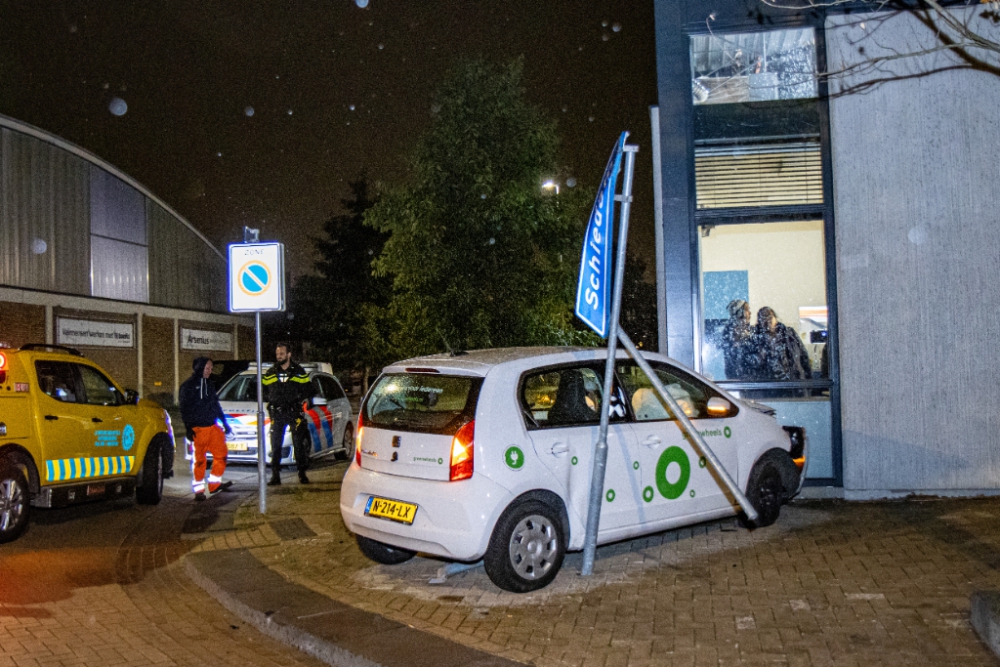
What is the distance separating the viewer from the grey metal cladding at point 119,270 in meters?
29.9

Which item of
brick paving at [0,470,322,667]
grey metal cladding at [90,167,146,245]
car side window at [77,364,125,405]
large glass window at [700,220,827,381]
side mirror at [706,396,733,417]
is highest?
grey metal cladding at [90,167,146,245]

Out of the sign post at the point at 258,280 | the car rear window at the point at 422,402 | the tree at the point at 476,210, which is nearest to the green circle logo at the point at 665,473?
the car rear window at the point at 422,402

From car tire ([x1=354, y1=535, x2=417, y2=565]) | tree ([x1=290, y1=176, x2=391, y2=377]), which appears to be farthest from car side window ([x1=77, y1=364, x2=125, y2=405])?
tree ([x1=290, y1=176, x2=391, y2=377])

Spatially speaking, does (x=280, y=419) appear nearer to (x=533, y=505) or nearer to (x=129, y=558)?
(x=129, y=558)

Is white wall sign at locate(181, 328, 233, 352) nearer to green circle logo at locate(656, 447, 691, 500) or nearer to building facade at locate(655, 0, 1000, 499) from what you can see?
building facade at locate(655, 0, 1000, 499)

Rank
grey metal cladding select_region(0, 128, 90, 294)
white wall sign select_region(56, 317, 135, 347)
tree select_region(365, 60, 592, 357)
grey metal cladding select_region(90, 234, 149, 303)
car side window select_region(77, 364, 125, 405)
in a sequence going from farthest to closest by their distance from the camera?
grey metal cladding select_region(90, 234, 149, 303), white wall sign select_region(56, 317, 135, 347), grey metal cladding select_region(0, 128, 90, 294), tree select_region(365, 60, 592, 357), car side window select_region(77, 364, 125, 405)

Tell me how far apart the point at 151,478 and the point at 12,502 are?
8.15 feet

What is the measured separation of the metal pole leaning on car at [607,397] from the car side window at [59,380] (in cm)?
623

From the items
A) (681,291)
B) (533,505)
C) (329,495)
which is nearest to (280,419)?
(329,495)

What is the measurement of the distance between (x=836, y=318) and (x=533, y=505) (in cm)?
493

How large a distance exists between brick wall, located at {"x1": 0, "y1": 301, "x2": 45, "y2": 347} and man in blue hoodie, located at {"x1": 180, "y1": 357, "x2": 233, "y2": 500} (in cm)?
1637

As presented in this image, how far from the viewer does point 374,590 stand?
A: 671cm

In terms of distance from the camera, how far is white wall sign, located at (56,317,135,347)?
2759 cm

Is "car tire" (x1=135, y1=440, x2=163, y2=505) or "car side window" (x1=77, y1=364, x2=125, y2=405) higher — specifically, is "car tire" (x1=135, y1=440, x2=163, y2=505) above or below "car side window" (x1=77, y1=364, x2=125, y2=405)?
below
